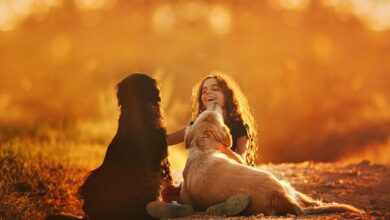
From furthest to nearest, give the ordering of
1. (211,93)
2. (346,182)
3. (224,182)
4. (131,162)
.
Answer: (346,182) < (211,93) < (131,162) < (224,182)

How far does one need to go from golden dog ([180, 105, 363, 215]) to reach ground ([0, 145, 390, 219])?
177 millimetres

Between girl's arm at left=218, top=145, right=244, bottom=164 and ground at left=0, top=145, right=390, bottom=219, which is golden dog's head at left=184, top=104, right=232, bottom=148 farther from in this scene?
ground at left=0, top=145, right=390, bottom=219

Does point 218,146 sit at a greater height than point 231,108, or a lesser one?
lesser

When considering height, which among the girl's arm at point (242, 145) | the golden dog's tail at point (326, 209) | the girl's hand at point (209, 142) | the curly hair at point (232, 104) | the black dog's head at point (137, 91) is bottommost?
the golden dog's tail at point (326, 209)

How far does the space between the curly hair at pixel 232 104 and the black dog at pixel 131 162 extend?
142cm

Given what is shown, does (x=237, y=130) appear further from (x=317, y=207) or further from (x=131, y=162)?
(x=131, y=162)

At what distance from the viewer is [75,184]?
7.48 m

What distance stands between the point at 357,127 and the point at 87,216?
817 centimetres

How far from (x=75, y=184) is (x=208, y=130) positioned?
96.0 inches

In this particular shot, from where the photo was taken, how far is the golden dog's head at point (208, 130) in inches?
225

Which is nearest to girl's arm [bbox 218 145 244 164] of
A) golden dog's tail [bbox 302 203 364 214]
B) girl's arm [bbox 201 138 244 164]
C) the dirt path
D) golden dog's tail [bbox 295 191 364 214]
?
girl's arm [bbox 201 138 244 164]

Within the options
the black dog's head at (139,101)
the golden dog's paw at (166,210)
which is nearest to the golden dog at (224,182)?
the golden dog's paw at (166,210)

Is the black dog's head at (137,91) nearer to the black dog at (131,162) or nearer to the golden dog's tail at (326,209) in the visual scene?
the black dog at (131,162)

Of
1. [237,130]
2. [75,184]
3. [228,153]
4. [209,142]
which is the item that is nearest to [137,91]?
[209,142]
